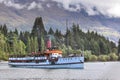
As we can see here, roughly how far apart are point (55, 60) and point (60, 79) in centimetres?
7174

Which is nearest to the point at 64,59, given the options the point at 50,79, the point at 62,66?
the point at 62,66

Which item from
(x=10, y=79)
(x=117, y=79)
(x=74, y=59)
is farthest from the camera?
(x=74, y=59)

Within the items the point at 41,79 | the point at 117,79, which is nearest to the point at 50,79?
the point at 41,79

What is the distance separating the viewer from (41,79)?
120438mm

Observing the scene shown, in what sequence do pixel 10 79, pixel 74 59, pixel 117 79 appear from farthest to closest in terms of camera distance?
pixel 74 59 < pixel 10 79 < pixel 117 79

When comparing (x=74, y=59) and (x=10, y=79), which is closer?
(x=10, y=79)

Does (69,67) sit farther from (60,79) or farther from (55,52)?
(60,79)

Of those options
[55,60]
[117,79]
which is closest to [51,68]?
[55,60]

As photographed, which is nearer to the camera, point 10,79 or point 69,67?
point 10,79

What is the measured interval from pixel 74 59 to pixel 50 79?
65397 millimetres

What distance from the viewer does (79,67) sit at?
188m

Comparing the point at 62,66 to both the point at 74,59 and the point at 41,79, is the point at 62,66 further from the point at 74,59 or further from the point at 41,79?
the point at 41,79

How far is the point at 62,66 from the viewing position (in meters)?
191

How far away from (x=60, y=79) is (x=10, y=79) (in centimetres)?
1299
